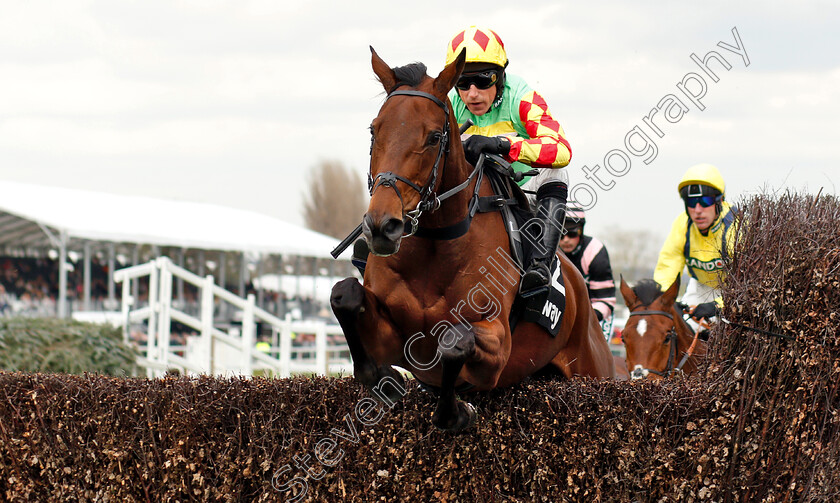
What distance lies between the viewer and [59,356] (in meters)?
8.71

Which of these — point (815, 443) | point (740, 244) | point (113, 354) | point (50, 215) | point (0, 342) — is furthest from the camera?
point (50, 215)

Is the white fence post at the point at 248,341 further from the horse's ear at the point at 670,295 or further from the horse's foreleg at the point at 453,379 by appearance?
the horse's foreleg at the point at 453,379

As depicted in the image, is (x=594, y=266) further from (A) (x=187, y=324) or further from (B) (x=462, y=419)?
(A) (x=187, y=324)

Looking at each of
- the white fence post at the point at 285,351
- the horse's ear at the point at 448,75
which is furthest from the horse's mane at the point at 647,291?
the white fence post at the point at 285,351

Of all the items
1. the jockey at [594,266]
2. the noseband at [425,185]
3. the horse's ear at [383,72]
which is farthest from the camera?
the jockey at [594,266]

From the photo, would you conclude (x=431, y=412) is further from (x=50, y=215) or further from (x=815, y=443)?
(x=50, y=215)

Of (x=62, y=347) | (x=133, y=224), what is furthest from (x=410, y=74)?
(x=133, y=224)

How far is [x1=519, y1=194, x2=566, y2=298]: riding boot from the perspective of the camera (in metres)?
4.02

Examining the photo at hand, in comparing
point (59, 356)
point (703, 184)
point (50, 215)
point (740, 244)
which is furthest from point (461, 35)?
point (50, 215)

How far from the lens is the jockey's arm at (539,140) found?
418 centimetres

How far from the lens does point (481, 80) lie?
4.37m

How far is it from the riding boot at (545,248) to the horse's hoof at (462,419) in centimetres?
65

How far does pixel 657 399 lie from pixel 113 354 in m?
7.00

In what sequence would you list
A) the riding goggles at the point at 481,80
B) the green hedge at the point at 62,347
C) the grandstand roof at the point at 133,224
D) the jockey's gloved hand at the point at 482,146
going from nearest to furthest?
the jockey's gloved hand at the point at 482,146 < the riding goggles at the point at 481,80 < the green hedge at the point at 62,347 < the grandstand roof at the point at 133,224
